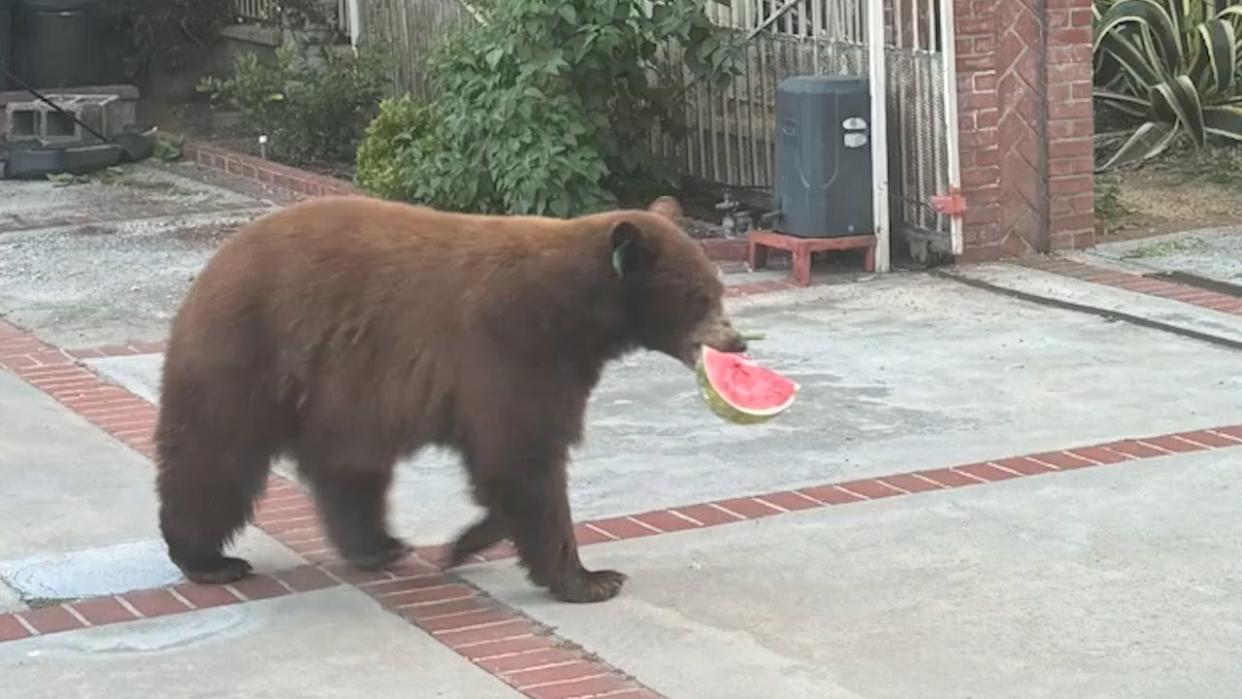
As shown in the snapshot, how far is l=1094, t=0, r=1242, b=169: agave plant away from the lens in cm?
1245

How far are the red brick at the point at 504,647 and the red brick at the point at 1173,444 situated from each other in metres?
2.67

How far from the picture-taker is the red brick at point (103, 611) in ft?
18.1

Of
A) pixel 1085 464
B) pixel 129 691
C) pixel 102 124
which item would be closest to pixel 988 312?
pixel 1085 464

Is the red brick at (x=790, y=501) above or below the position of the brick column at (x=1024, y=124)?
below

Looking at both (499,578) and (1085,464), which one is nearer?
(499,578)

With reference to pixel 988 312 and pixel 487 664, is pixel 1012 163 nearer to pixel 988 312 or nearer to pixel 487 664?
pixel 988 312

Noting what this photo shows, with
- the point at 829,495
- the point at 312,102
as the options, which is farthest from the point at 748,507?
the point at 312,102

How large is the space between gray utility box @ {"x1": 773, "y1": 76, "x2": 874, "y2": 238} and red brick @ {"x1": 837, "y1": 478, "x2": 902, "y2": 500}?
138 inches

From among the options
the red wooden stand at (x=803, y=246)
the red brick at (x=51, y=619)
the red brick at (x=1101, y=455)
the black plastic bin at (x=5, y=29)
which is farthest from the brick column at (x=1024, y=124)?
the black plastic bin at (x=5, y=29)

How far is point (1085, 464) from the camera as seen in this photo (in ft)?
22.5

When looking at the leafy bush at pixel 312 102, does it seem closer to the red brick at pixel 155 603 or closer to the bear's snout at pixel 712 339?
the red brick at pixel 155 603

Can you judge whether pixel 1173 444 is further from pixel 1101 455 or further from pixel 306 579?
pixel 306 579

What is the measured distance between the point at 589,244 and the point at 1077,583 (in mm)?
1622

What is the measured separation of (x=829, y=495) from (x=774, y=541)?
20.6 inches
